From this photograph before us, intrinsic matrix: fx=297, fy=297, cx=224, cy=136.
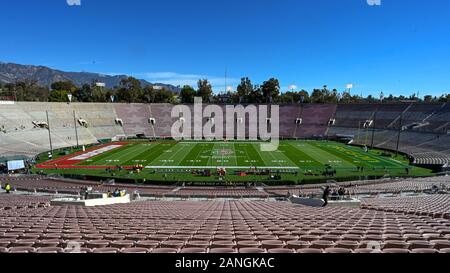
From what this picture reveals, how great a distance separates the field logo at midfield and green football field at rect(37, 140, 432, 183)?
1699cm

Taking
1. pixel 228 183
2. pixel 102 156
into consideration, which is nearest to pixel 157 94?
pixel 102 156

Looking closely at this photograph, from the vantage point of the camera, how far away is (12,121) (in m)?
62.4

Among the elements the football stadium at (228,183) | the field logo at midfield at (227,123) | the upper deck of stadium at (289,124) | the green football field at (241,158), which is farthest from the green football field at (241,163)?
the field logo at midfield at (227,123)

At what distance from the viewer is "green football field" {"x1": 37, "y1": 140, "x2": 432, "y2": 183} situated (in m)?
38.1

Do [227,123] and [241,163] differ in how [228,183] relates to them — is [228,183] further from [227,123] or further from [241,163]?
[227,123]

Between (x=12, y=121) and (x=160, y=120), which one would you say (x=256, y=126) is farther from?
(x=12, y=121)

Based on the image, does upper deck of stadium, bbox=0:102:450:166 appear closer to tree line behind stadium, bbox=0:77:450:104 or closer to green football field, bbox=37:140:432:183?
green football field, bbox=37:140:432:183

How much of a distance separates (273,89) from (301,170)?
82.6 metres

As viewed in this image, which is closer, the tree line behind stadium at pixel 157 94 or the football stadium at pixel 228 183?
the football stadium at pixel 228 183

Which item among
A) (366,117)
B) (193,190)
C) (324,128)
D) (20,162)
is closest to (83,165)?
(20,162)

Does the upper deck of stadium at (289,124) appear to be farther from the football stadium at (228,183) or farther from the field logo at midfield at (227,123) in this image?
the field logo at midfield at (227,123)

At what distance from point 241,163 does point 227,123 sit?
43361 millimetres

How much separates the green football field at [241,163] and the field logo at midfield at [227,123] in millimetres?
16992

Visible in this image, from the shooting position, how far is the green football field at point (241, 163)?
3809 centimetres
